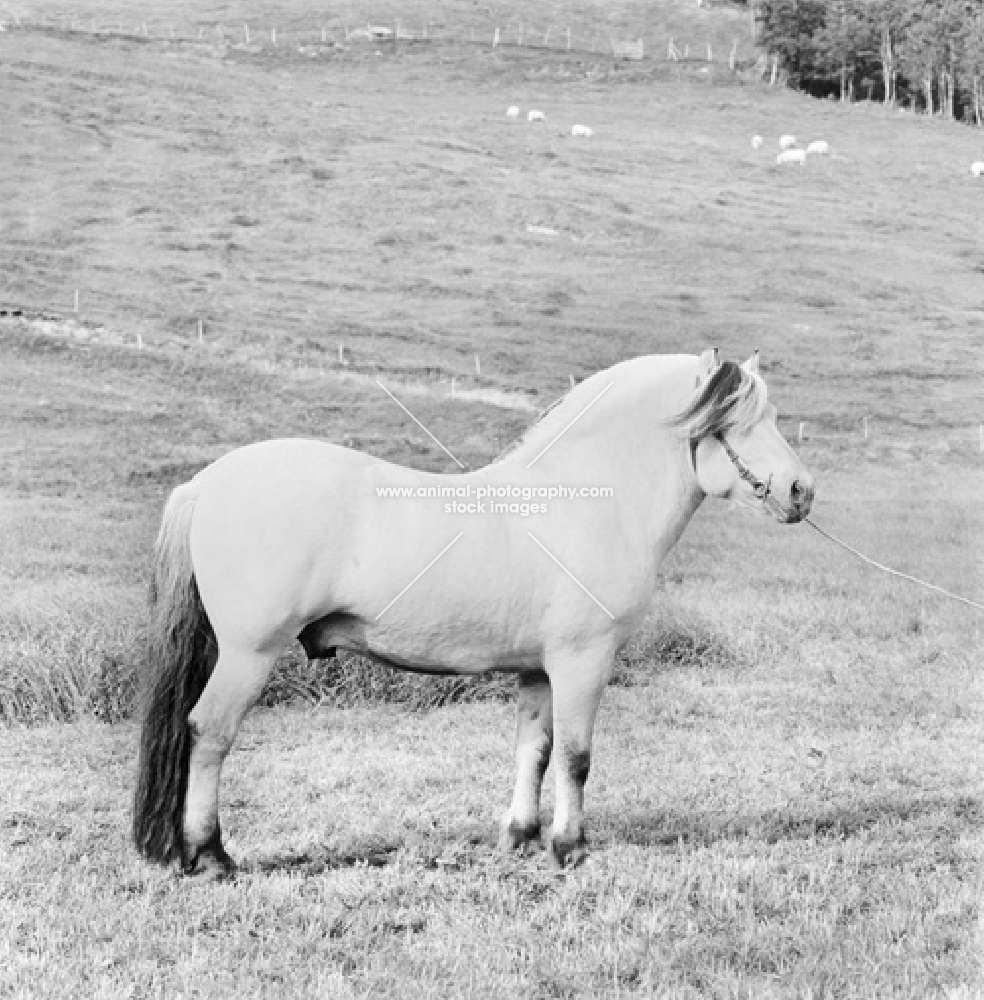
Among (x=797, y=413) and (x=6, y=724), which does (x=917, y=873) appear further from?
(x=797, y=413)

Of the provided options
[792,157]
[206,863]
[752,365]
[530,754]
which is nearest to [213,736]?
[206,863]

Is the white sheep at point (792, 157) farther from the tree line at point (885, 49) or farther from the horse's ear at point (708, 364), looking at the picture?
the horse's ear at point (708, 364)

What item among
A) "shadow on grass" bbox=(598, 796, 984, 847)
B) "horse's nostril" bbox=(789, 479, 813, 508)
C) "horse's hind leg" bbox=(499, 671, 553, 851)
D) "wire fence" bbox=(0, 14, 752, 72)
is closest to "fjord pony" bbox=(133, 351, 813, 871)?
"horse's nostril" bbox=(789, 479, 813, 508)

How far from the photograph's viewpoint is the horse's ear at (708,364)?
7.04 m

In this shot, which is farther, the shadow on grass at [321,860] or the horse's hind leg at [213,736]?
the shadow on grass at [321,860]

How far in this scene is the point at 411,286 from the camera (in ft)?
146

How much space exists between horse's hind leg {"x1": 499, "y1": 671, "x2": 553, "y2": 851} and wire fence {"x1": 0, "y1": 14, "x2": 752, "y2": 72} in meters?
96.8

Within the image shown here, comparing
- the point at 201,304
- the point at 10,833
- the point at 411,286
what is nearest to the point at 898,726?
→ the point at 10,833

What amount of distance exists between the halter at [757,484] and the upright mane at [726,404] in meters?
0.12

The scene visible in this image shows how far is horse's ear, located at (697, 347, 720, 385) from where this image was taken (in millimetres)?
7035

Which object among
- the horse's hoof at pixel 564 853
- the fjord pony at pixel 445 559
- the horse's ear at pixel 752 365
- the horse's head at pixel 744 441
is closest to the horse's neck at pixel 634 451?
the fjord pony at pixel 445 559

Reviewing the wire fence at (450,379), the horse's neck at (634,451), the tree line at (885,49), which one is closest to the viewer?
the horse's neck at (634,451)

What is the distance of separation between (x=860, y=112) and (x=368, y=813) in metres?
86.5

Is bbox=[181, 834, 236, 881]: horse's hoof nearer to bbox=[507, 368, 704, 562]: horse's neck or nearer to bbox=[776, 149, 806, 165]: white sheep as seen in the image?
bbox=[507, 368, 704, 562]: horse's neck
